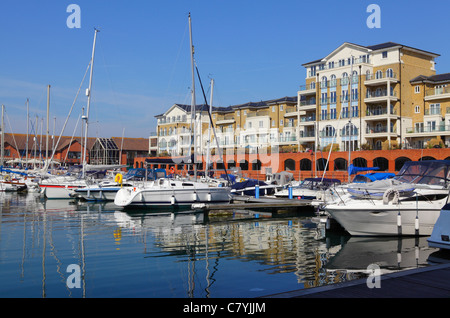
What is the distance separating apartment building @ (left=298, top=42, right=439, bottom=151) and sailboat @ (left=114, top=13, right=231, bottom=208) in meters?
30.7

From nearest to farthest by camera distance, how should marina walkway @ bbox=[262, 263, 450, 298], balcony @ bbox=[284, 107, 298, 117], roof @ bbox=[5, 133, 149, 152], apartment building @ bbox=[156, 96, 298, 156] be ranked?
marina walkway @ bbox=[262, 263, 450, 298], balcony @ bbox=[284, 107, 298, 117], apartment building @ bbox=[156, 96, 298, 156], roof @ bbox=[5, 133, 149, 152]

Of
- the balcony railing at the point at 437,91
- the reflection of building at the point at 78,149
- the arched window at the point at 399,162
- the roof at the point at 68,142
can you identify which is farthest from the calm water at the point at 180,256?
the roof at the point at 68,142

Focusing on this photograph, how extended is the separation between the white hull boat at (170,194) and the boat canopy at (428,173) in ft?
46.3

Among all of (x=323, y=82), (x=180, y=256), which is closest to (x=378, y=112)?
(x=323, y=82)

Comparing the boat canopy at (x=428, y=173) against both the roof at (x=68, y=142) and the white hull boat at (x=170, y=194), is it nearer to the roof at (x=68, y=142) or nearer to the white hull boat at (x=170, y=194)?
the white hull boat at (x=170, y=194)

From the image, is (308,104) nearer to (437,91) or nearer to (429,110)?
(429,110)

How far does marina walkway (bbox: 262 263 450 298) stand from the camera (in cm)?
820

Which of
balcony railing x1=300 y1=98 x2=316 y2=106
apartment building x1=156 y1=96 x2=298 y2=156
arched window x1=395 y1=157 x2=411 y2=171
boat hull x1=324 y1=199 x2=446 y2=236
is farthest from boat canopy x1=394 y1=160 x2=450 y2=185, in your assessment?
balcony railing x1=300 y1=98 x2=316 y2=106

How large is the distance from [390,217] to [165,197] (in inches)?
653

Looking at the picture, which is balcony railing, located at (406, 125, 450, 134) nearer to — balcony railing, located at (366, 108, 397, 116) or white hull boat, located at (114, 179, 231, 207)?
balcony railing, located at (366, 108, 397, 116)

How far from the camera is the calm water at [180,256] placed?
1196 centimetres

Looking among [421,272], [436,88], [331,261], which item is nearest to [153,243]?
[331,261]
